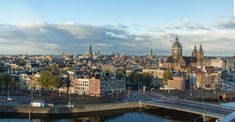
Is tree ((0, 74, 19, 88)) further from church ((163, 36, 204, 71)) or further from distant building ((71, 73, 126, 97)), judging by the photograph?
church ((163, 36, 204, 71))

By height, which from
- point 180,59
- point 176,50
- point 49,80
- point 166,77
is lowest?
point 49,80

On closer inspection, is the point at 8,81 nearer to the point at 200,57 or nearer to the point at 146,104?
the point at 146,104

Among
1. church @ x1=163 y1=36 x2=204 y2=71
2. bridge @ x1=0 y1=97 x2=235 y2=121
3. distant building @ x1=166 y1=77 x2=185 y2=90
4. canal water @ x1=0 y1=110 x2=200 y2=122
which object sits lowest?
canal water @ x1=0 y1=110 x2=200 y2=122

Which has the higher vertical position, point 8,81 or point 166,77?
point 166,77

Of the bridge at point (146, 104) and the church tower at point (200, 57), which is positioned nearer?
the bridge at point (146, 104)

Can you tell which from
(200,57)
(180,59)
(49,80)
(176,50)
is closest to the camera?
(49,80)

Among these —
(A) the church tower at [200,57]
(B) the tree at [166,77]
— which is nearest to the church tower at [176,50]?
(A) the church tower at [200,57]

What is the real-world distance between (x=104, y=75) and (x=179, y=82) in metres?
16.6

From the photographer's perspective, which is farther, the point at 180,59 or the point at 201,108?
the point at 180,59

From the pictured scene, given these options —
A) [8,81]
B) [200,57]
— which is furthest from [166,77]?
[200,57]

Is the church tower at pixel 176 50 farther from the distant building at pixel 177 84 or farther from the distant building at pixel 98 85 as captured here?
the distant building at pixel 98 85

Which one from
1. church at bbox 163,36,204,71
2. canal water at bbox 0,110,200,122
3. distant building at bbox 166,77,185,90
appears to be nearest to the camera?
canal water at bbox 0,110,200,122

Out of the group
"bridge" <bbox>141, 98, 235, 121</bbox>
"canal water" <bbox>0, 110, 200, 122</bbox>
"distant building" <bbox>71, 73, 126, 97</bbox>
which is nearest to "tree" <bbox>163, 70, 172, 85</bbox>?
"distant building" <bbox>71, 73, 126, 97</bbox>

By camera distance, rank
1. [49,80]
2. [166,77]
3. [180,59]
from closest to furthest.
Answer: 1. [49,80]
2. [166,77]
3. [180,59]
